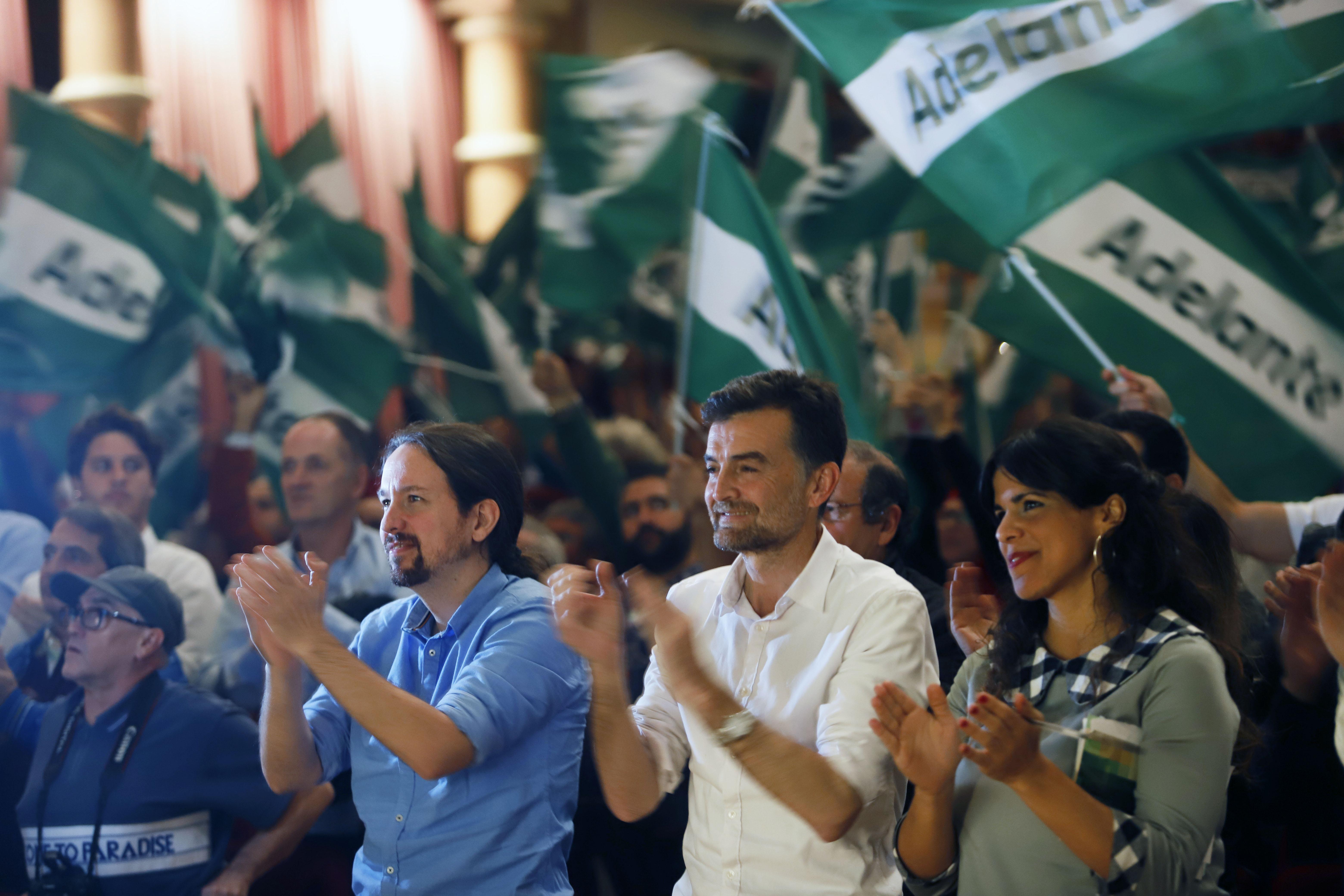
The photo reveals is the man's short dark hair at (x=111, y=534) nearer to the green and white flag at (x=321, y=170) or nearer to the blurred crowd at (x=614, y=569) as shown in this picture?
the blurred crowd at (x=614, y=569)

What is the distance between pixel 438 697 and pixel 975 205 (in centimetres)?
231

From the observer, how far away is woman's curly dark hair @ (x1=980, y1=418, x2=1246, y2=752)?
6.82ft

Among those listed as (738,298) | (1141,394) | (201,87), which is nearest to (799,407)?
(1141,394)

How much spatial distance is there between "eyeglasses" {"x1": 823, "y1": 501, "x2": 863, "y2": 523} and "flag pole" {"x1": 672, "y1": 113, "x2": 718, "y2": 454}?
4.39 ft

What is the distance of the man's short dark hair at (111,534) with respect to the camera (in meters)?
3.80

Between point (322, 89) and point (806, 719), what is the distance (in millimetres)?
8644

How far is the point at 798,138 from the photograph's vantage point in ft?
18.0

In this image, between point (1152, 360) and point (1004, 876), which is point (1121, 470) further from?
point (1152, 360)

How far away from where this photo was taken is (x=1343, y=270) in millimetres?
4801

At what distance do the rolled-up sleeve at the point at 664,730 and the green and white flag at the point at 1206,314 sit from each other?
7.55ft

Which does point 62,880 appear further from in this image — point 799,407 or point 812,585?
point 799,407

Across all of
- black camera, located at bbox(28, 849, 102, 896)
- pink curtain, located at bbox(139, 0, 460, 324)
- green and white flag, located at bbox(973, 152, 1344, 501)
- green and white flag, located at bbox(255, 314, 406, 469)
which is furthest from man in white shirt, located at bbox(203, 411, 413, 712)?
pink curtain, located at bbox(139, 0, 460, 324)

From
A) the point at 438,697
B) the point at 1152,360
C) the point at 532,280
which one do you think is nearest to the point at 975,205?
the point at 1152,360

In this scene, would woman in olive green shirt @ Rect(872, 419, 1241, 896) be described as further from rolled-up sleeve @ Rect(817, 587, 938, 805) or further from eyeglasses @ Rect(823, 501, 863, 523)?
eyeglasses @ Rect(823, 501, 863, 523)
